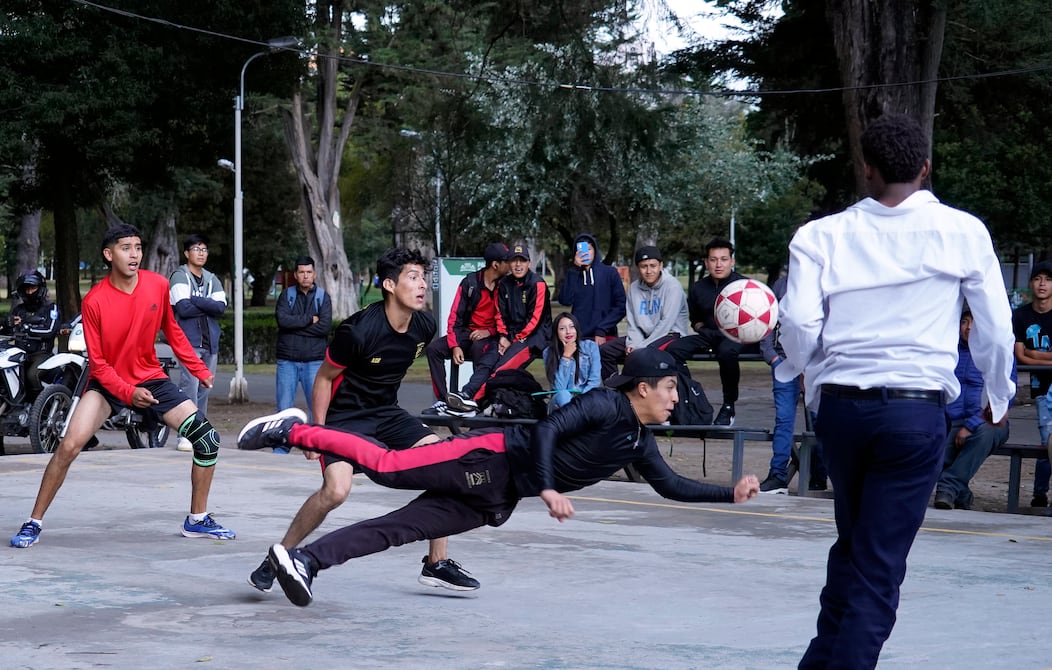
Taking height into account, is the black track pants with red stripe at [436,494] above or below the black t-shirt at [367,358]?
below

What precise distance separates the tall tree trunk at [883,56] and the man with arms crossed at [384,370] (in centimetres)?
1200

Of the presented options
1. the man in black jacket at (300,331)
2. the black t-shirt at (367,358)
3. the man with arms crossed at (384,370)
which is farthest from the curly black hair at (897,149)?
the man in black jacket at (300,331)

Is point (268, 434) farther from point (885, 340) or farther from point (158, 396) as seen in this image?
point (885, 340)

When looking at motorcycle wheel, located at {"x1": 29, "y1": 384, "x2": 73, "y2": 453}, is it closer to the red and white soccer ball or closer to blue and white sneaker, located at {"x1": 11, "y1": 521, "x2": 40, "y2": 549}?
blue and white sneaker, located at {"x1": 11, "y1": 521, "x2": 40, "y2": 549}

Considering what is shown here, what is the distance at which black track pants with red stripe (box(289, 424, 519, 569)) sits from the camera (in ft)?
20.9

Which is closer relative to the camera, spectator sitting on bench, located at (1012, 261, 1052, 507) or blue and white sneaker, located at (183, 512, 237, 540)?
blue and white sneaker, located at (183, 512, 237, 540)

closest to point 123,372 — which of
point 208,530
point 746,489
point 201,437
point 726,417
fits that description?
point 201,437

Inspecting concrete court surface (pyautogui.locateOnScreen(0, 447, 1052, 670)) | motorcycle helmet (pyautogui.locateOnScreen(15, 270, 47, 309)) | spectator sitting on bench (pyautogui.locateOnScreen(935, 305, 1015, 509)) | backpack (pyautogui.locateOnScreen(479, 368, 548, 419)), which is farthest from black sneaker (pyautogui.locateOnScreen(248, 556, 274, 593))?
motorcycle helmet (pyautogui.locateOnScreen(15, 270, 47, 309))

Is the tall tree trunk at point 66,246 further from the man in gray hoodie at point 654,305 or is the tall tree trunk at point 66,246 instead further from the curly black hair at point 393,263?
the curly black hair at point 393,263

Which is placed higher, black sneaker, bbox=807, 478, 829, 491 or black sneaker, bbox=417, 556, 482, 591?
black sneaker, bbox=417, 556, 482, 591

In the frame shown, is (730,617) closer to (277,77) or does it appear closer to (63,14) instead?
(63,14)

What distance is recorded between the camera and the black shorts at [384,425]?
7648 millimetres

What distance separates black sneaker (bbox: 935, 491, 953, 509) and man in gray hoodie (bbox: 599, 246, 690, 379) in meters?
3.19

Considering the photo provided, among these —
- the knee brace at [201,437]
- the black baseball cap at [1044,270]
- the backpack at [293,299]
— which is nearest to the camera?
the knee brace at [201,437]
